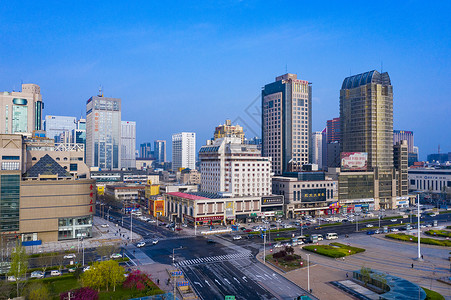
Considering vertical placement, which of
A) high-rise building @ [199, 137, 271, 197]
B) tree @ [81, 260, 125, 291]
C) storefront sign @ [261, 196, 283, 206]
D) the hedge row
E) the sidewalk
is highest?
high-rise building @ [199, 137, 271, 197]

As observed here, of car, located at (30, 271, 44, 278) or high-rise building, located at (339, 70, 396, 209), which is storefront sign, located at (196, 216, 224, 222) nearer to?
car, located at (30, 271, 44, 278)

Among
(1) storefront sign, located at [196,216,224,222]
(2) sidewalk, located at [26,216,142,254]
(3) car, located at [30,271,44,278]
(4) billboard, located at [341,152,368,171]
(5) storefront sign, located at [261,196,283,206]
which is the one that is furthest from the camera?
(4) billboard, located at [341,152,368,171]

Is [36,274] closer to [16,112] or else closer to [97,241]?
[97,241]

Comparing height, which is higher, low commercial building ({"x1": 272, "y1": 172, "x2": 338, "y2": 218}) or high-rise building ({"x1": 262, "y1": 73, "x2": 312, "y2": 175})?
high-rise building ({"x1": 262, "y1": 73, "x2": 312, "y2": 175})

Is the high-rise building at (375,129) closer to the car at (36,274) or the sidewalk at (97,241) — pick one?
the sidewalk at (97,241)

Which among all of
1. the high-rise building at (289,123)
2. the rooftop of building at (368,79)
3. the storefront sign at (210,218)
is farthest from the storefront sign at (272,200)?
the rooftop of building at (368,79)

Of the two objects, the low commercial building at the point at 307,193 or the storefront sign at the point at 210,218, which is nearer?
the storefront sign at the point at 210,218

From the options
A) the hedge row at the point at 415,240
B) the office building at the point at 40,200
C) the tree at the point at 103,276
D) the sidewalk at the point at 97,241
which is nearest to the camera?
the tree at the point at 103,276

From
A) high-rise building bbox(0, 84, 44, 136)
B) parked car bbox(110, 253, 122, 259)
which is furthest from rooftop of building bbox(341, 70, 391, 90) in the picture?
high-rise building bbox(0, 84, 44, 136)
